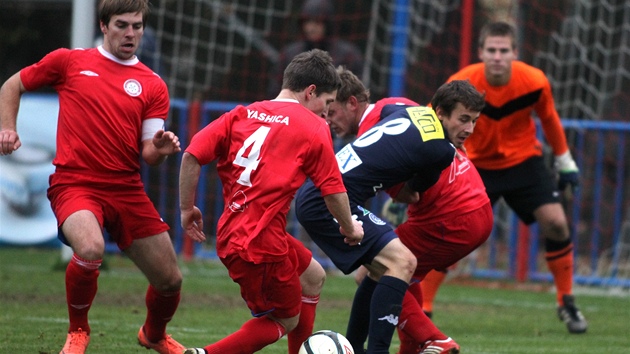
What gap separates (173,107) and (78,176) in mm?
6381

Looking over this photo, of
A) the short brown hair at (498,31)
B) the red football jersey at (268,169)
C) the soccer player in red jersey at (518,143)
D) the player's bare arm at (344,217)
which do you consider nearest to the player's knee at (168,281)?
Result: the red football jersey at (268,169)

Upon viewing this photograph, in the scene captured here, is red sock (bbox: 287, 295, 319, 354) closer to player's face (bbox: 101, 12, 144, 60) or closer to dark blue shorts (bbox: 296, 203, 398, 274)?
dark blue shorts (bbox: 296, 203, 398, 274)

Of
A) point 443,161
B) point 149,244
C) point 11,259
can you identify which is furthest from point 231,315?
point 11,259

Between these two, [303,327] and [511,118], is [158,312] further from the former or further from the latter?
[511,118]

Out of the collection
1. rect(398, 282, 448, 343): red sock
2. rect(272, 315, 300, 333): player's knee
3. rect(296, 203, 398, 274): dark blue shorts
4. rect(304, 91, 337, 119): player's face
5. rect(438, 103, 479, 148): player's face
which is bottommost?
rect(398, 282, 448, 343): red sock

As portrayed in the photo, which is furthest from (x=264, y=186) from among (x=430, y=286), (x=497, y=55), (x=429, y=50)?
(x=429, y=50)

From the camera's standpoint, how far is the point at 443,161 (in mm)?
5852

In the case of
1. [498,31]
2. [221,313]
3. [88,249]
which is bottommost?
[221,313]

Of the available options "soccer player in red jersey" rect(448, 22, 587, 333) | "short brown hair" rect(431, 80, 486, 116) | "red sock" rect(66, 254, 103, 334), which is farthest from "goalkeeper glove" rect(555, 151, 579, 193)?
"red sock" rect(66, 254, 103, 334)

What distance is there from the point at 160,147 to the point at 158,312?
0.94 m

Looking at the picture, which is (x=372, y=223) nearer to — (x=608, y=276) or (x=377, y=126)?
(x=377, y=126)

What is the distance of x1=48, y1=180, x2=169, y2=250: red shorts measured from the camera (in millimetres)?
5738

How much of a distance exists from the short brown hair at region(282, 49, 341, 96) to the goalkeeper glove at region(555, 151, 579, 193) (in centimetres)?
322

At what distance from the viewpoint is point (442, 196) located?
6.27 m
